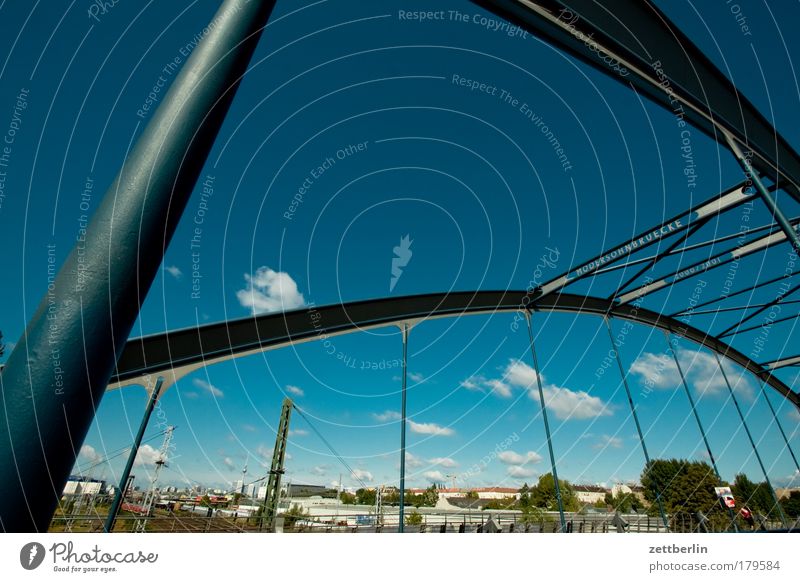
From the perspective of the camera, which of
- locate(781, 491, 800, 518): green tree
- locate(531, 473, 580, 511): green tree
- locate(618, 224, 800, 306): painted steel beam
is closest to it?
locate(618, 224, 800, 306): painted steel beam

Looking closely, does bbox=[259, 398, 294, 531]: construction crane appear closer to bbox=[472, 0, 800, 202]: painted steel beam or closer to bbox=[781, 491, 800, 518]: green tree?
bbox=[472, 0, 800, 202]: painted steel beam

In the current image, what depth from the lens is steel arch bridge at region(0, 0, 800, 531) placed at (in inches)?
34.2

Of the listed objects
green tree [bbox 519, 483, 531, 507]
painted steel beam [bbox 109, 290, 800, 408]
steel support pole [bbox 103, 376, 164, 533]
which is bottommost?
green tree [bbox 519, 483, 531, 507]

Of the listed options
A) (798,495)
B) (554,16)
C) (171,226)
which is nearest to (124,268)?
(171,226)

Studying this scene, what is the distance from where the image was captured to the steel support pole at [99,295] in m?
0.83

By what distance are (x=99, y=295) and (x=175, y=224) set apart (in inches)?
15.2

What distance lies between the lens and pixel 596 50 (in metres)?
3.63

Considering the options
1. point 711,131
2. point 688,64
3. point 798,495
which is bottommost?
point 798,495

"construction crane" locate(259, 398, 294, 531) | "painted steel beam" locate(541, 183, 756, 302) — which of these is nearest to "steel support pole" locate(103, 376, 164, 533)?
"construction crane" locate(259, 398, 294, 531)

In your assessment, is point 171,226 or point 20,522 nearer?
point 20,522

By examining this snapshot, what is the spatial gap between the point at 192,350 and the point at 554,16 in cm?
649

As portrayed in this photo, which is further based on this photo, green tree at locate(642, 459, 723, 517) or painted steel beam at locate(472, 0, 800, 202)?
green tree at locate(642, 459, 723, 517)

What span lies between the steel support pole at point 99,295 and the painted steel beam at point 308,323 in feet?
14.6
